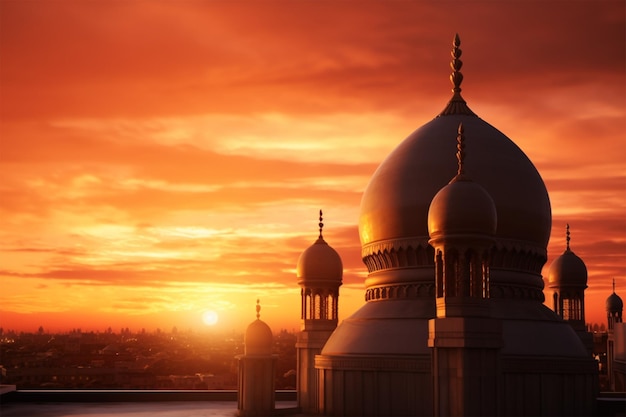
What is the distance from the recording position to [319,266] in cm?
4866

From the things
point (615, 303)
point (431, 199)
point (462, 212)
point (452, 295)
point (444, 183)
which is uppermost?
point (444, 183)

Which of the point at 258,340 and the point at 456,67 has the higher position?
the point at 456,67

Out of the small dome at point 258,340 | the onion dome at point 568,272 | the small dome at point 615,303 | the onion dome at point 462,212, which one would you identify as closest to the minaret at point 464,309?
the onion dome at point 462,212

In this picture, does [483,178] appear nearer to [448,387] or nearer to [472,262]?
[472,262]

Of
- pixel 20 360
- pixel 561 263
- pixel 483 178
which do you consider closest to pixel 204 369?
pixel 20 360

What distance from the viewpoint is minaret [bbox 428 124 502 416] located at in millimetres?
34250

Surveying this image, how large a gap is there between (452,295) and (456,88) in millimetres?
14960

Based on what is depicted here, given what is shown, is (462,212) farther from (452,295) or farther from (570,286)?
(570,286)

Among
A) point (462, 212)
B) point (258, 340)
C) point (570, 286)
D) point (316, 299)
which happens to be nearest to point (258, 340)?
→ point (258, 340)

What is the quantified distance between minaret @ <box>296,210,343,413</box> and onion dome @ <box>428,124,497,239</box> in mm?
12744

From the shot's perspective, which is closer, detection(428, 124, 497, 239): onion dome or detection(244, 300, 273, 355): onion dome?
detection(428, 124, 497, 239): onion dome

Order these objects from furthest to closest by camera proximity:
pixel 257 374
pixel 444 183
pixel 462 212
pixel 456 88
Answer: pixel 456 88
pixel 257 374
pixel 444 183
pixel 462 212

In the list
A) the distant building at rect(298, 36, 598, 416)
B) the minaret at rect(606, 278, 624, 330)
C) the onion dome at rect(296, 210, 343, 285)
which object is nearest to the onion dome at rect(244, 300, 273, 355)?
the distant building at rect(298, 36, 598, 416)

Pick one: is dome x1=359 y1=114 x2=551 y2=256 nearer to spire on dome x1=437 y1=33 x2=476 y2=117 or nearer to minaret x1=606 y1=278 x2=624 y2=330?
spire on dome x1=437 y1=33 x2=476 y2=117
